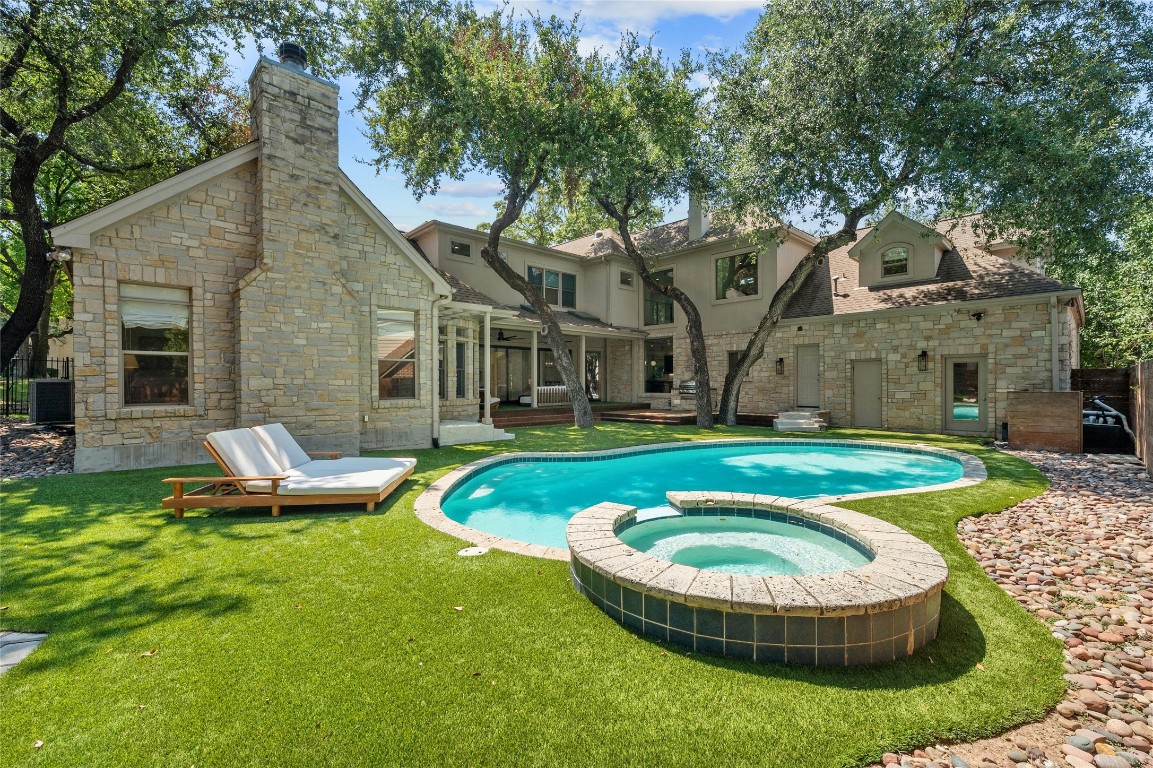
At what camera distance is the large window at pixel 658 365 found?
20062 mm

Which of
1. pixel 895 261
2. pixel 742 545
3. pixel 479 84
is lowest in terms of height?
pixel 742 545

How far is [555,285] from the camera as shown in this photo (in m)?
19.3

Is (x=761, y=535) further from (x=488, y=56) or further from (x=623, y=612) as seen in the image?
(x=488, y=56)

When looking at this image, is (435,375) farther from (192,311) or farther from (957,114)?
(957,114)

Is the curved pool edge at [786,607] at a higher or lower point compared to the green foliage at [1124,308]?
lower

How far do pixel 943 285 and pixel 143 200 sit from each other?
18.7 meters

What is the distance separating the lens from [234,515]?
18.7 ft

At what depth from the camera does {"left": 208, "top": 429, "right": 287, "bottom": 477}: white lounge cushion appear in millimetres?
5773

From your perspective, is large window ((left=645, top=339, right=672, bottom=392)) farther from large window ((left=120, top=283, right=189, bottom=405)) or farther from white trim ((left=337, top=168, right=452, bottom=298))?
large window ((left=120, top=283, right=189, bottom=405))

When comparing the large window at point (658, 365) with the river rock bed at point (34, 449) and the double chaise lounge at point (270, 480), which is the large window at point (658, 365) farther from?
the river rock bed at point (34, 449)

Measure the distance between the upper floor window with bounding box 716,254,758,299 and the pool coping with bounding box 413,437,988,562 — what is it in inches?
276

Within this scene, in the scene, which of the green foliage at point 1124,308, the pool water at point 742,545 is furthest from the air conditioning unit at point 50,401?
the green foliage at point 1124,308

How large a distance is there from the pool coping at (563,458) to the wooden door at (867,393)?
4160mm

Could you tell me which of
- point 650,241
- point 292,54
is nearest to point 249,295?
point 292,54
